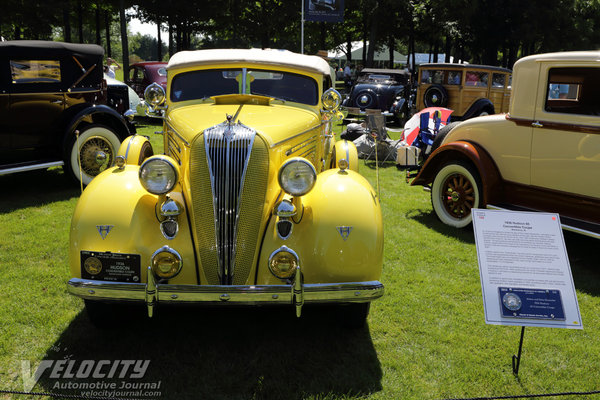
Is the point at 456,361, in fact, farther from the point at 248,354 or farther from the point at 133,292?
the point at 133,292

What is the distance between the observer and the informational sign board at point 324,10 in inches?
579

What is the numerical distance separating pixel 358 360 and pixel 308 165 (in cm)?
143

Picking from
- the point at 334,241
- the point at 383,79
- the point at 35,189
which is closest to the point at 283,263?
the point at 334,241

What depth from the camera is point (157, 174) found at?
3.15 meters

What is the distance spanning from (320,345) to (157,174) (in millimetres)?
1707

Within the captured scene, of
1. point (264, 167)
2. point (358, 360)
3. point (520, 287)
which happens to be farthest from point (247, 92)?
point (520, 287)

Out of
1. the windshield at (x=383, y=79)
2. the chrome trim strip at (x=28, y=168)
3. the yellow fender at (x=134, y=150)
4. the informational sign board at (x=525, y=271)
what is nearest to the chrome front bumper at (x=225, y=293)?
the informational sign board at (x=525, y=271)

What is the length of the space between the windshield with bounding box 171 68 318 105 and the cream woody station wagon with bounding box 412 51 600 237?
92.3 inches

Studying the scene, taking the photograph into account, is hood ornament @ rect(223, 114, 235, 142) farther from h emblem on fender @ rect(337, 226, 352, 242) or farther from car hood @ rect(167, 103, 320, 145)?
h emblem on fender @ rect(337, 226, 352, 242)

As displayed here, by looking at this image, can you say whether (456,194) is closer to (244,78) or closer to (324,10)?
(244,78)

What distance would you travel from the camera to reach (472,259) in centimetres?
518

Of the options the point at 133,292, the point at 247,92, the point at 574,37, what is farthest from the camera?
the point at 574,37

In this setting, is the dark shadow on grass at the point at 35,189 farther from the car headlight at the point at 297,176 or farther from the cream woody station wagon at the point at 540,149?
the cream woody station wagon at the point at 540,149

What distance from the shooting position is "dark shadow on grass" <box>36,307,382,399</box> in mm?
2984
